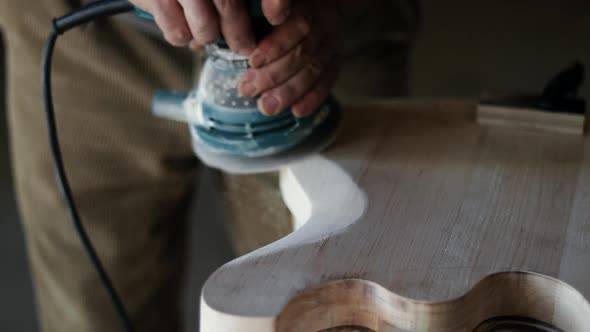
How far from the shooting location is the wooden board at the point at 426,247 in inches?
18.4

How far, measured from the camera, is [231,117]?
60 cm

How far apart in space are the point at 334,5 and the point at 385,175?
19cm

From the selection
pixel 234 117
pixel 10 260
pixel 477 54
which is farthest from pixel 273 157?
pixel 10 260

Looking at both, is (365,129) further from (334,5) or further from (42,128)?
(42,128)

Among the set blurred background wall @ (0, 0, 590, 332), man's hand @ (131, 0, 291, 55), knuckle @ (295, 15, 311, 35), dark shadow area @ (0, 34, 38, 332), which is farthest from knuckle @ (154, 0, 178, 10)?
dark shadow area @ (0, 34, 38, 332)

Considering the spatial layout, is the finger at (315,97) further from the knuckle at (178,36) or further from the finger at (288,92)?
the knuckle at (178,36)

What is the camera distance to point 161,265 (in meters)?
1.06

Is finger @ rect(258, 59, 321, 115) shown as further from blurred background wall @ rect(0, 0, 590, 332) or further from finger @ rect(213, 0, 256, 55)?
blurred background wall @ rect(0, 0, 590, 332)

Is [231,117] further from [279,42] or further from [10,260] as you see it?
[10,260]

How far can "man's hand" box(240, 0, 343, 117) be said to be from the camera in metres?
0.58

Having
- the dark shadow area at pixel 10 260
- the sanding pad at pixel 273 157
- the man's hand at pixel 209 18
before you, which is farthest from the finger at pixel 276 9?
the dark shadow area at pixel 10 260

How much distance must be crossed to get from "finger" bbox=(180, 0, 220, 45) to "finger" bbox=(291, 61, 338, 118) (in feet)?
0.32

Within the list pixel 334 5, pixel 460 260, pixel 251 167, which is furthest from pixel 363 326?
pixel 334 5

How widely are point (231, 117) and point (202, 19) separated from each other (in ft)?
0.32
